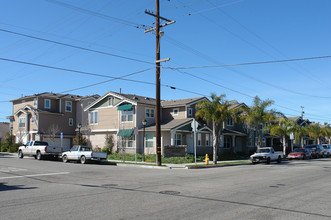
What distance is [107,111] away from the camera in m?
38.3

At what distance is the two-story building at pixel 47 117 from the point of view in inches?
1717

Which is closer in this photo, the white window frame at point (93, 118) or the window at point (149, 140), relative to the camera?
the window at point (149, 140)

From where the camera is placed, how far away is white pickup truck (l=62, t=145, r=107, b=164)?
2492 centimetres

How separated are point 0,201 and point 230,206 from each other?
264 inches

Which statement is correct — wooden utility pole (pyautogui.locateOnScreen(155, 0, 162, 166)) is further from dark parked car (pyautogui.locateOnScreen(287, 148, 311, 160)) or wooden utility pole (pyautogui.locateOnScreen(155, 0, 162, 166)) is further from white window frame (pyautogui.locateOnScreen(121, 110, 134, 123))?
dark parked car (pyautogui.locateOnScreen(287, 148, 311, 160))

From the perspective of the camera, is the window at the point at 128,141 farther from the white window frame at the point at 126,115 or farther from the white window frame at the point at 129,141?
the white window frame at the point at 126,115

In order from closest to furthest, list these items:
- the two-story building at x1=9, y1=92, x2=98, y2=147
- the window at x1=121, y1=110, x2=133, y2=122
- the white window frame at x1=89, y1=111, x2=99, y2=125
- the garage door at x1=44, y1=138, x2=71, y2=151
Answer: the window at x1=121, y1=110, x2=133, y2=122, the white window frame at x1=89, y1=111, x2=99, y2=125, the two-story building at x1=9, y1=92, x2=98, y2=147, the garage door at x1=44, y1=138, x2=71, y2=151

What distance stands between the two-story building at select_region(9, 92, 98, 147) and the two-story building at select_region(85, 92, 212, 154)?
8141 millimetres

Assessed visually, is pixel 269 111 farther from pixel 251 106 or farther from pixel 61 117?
pixel 61 117

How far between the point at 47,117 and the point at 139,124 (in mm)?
17172

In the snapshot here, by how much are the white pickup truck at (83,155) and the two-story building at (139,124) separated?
23.1 ft

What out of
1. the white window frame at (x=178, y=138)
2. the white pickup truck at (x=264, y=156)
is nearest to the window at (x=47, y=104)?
the white window frame at (x=178, y=138)

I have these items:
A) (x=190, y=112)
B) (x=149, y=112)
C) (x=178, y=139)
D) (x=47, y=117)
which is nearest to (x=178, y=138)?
(x=178, y=139)

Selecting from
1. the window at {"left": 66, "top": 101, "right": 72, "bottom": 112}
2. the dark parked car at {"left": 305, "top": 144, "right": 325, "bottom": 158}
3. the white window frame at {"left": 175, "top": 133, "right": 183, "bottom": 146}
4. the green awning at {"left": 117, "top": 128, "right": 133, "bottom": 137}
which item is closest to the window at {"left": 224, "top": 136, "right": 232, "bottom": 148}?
the white window frame at {"left": 175, "top": 133, "right": 183, "bottom": 146}
